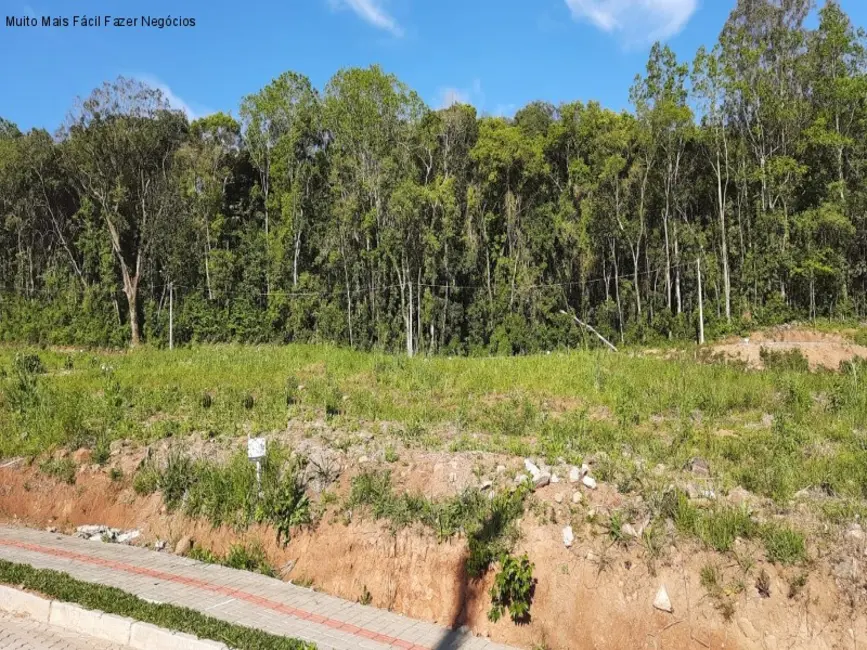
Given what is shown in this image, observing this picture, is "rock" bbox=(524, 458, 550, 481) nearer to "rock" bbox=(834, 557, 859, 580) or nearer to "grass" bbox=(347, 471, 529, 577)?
"grass" bbox=(347, 471, 529, 577)

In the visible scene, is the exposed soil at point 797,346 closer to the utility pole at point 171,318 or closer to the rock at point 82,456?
the rock at point 82,456

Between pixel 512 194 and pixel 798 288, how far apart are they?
47.1 feet

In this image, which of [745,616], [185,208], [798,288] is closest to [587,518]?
[745,616]

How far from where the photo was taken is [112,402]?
463 inches

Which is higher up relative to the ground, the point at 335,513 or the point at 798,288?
the point at 798,288

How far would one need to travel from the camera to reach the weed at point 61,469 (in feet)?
32.7

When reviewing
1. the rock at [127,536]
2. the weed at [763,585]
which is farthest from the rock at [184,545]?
the weed at [763,585]

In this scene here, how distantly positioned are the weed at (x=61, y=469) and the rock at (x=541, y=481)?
→ 23.4ft

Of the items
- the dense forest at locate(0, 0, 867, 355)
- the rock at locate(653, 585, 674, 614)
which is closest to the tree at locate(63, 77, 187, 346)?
the dense forest at locate(0, 0, 867, 355)

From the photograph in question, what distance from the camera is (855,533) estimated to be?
6.22 m

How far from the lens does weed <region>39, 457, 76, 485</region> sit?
9.95 metres

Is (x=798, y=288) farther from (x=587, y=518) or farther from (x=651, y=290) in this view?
(x=587, y=518)

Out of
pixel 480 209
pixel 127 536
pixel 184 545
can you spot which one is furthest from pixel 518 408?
pixel 480 209

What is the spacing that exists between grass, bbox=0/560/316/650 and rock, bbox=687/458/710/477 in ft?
16.8
